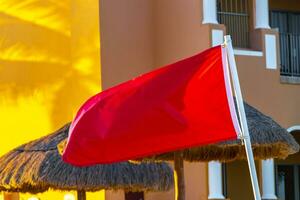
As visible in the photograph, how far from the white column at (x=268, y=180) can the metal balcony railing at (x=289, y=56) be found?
7.10 ft

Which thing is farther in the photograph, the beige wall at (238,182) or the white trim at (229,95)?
the beige wall at (238,182)

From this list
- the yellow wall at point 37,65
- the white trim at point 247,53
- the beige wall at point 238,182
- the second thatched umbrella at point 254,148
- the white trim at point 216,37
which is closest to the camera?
the second thatched umbrella at point 254,148

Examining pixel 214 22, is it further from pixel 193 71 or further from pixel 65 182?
pixel 193 71

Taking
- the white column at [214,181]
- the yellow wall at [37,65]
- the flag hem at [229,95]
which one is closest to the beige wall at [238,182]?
the white column at [214,181]

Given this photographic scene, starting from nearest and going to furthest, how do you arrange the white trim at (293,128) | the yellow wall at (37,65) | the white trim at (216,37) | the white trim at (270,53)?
the white trim at (216,37), the yellow wall at (37,65), the white trim at (270,53), the white trim at (293,128)

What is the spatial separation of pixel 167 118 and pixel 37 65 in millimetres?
10589

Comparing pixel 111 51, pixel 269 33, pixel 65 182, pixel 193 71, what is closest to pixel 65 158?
pixel 193 71

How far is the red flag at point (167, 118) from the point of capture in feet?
19.2

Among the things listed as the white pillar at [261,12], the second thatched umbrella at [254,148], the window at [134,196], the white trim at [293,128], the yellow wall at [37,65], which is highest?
the white pillar at [261,12]

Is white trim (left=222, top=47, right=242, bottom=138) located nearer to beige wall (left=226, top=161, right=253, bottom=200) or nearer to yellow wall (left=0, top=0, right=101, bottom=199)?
yellow wall (left=0, top=0, right=101, bottom=199)

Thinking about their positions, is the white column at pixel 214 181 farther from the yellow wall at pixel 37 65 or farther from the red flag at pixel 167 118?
the red flag at pixel 167 118

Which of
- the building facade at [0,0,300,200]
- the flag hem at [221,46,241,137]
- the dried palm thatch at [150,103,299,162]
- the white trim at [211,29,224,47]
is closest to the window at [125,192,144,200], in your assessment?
the building facade at [0,0,300,200]

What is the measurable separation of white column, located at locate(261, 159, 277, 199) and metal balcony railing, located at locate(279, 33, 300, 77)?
2.16 metres

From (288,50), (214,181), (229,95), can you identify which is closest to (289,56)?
(288,50)
